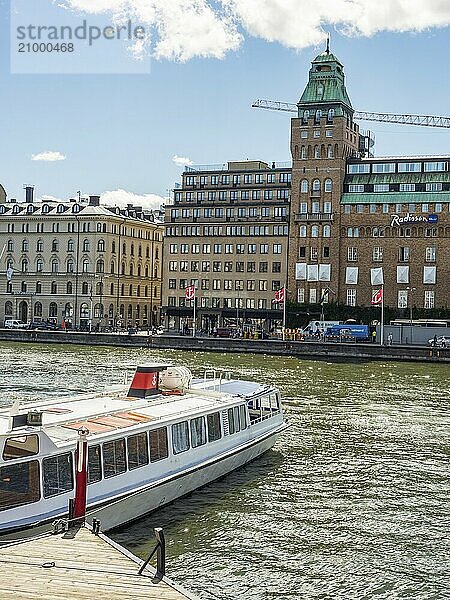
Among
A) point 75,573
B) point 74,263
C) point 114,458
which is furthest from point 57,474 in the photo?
point 74,263

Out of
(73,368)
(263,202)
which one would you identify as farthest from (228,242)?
(73,368)

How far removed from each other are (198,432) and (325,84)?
113m

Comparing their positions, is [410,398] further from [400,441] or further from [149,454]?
[149,454]

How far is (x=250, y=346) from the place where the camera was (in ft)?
340

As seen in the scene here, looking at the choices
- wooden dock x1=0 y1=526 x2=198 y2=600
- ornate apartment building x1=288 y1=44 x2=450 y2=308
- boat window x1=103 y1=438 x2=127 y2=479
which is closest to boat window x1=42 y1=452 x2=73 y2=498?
boat window x1=103 y1=438 x2=127 y2=479

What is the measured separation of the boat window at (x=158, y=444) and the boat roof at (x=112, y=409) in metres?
0.33

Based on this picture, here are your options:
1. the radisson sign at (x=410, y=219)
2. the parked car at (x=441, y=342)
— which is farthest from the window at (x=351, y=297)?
the parked car at (x=441, y=342)

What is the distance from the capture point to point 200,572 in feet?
66.7

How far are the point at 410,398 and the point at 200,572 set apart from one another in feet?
121

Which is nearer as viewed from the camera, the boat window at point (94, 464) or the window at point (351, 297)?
the boat window at point (94, 464)

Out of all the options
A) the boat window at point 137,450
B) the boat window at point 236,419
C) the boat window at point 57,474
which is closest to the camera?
the boat window at point 57,474

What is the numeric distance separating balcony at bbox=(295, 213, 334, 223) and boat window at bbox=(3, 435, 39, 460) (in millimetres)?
109642

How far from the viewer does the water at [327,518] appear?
20.3 metres

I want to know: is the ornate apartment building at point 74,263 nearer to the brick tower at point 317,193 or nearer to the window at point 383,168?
the brick tower at point 317,193
